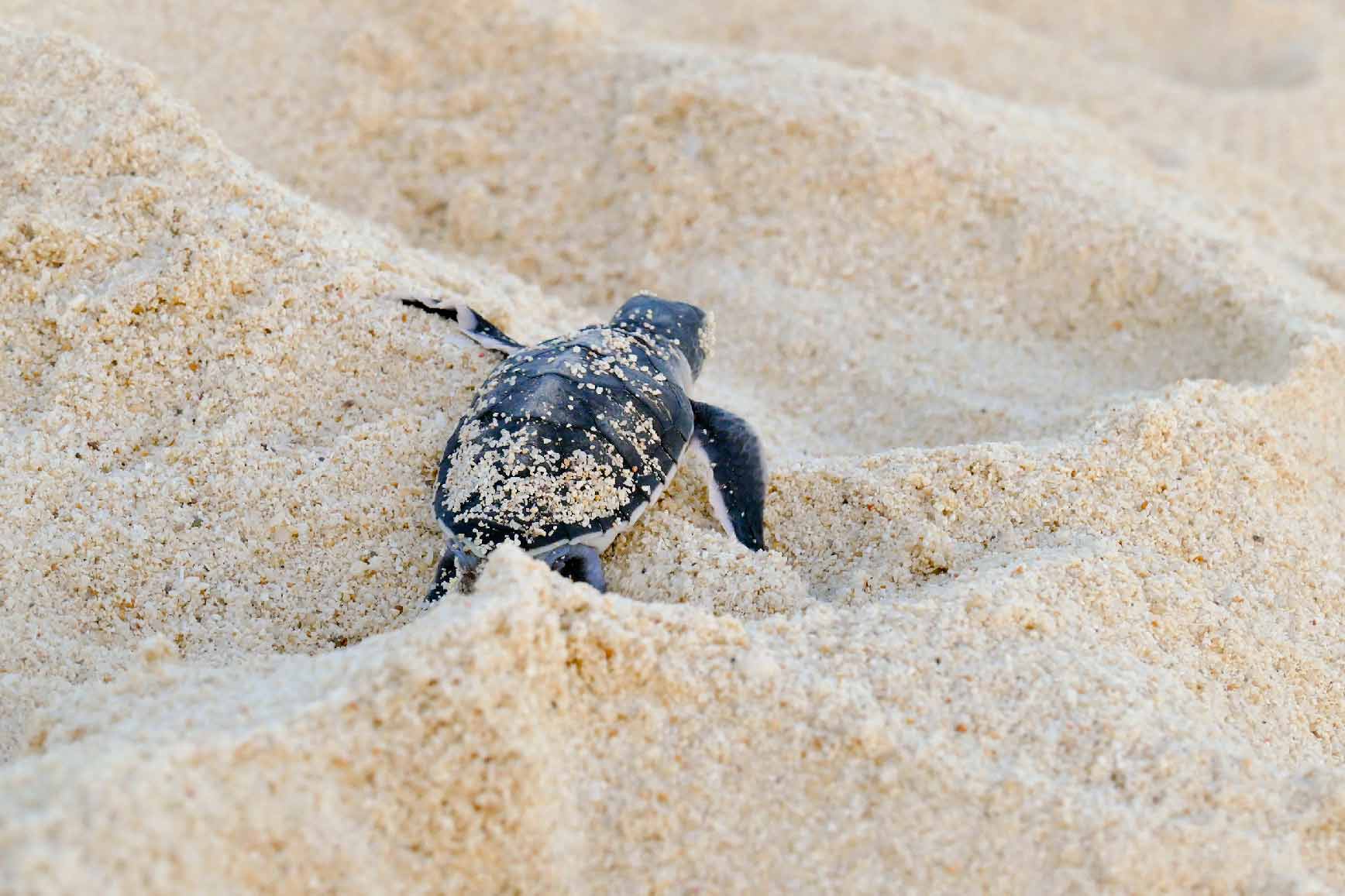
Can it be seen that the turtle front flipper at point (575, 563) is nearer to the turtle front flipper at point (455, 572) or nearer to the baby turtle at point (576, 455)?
the baby turtle at point (576, 455)

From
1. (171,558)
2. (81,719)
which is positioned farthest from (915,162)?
(81,719)

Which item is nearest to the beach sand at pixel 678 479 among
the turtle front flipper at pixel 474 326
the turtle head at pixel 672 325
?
the turtle front flipper at pixel 474 326

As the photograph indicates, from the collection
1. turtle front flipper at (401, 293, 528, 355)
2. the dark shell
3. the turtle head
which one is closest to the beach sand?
turtle front flipper at (401, 293, 528, 355)

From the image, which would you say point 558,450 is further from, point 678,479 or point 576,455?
point 678,479

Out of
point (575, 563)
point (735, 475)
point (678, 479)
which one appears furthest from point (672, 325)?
point (575, 563)

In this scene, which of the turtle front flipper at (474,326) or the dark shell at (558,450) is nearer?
the dark shell at (558,450)

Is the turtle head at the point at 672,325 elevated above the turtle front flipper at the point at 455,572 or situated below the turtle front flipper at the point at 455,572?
above

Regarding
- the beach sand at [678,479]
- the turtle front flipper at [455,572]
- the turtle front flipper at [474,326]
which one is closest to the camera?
the beach sand at [678,479]
